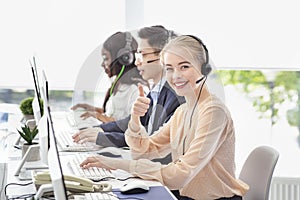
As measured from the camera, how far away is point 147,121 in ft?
8.45

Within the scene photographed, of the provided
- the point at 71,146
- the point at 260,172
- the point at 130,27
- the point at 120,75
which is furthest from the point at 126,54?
the point at 130,27

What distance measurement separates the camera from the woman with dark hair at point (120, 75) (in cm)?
251

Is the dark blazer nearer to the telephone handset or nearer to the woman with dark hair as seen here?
the woman with dark hair

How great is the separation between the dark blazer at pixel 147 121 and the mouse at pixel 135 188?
38 centimetres

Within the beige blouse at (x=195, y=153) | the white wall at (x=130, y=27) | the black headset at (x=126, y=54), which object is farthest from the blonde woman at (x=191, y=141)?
the white wall at (x=130, y=27)

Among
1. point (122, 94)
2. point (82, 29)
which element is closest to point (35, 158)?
point (122, 94)

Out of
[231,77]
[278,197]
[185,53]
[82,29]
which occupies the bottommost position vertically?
[278,197]

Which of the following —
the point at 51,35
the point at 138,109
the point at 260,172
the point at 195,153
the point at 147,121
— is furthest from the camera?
the point at 51,35

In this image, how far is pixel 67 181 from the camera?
2.12 m

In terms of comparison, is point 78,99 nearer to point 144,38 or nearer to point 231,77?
point 144,38

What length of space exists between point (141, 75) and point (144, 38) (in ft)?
0.52

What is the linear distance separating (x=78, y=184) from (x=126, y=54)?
66 cm

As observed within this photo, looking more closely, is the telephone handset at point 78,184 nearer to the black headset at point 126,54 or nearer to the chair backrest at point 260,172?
the black headset at point 126,54

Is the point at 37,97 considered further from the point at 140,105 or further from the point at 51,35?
the point at 51,35
